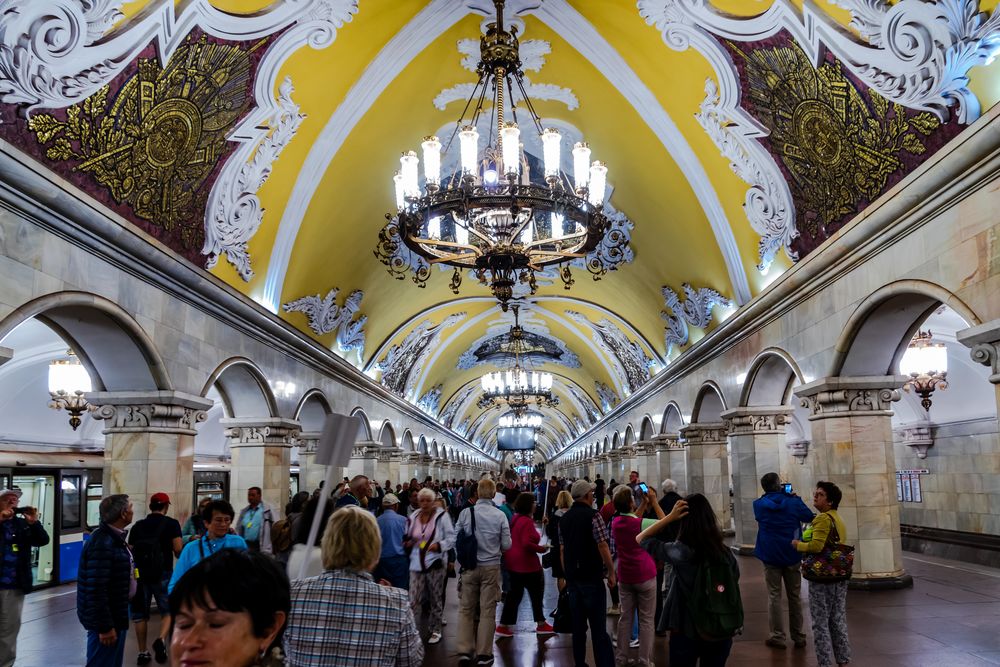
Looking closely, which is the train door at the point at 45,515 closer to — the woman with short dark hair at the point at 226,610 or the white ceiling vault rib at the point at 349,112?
the white ceiling vault rib at the point at 349,112

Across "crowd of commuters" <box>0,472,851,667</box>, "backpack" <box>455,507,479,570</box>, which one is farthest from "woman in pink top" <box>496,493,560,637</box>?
"backpack" <box>455,507,479,570</box>

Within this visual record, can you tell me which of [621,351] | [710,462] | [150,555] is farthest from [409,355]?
[150,555]

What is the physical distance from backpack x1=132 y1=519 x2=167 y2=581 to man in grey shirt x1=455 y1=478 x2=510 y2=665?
2620 mm

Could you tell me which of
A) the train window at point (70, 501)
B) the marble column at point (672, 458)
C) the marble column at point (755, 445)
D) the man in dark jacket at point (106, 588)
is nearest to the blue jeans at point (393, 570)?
the man in dark jacket at point (106, 588)

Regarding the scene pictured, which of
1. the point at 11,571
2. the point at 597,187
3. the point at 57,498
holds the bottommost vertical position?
the point at 11,571

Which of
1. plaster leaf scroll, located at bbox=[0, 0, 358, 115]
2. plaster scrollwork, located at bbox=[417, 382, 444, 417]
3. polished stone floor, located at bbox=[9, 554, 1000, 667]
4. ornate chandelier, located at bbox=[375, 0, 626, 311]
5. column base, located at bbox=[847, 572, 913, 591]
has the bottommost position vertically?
polished stone floor, located at bbox=[9, 554, 1000, 667]

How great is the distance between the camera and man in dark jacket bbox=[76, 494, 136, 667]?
5.11 m

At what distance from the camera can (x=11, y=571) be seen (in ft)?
19.1

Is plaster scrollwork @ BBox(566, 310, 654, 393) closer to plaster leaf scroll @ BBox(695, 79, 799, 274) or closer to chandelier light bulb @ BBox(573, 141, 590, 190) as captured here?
plaster leaf scroll @ BBox(695, 79, 799, 274)

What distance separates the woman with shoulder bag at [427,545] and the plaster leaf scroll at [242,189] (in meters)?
4.77

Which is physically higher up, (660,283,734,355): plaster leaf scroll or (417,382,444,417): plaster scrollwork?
(660,283,734,355): plaster leaf scroll

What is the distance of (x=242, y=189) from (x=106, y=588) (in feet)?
19.3

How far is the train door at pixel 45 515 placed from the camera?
37.3 ft

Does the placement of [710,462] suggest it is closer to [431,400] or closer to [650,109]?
[650,109]
